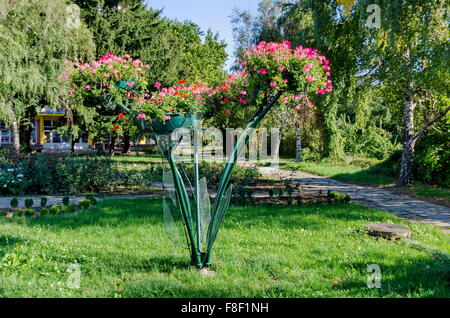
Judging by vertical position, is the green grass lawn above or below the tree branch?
below

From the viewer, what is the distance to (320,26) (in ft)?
35.1

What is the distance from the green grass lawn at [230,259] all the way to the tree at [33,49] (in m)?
8.17

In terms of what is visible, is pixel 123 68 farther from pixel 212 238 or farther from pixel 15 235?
pixel 15 235

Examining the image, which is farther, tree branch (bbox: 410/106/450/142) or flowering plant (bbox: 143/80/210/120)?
tree branch (bbox: 410/106/450/142)

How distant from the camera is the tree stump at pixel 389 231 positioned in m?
5.80

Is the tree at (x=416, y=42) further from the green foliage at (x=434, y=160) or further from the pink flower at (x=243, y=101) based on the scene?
the pink flower at (x=243, y=101)

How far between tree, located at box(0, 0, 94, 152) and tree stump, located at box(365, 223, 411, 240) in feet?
37.0

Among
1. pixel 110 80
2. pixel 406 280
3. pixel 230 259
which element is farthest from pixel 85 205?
pixel 406 280

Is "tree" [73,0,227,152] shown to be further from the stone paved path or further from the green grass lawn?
the green grass lawn

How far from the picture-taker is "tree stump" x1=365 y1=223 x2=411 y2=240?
5805mm

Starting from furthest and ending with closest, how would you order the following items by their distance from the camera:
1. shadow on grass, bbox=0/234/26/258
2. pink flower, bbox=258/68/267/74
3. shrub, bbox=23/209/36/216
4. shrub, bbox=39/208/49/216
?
shrub, bbox=39/208/49/216 < shrub, bbox=23/209/36/216 < shadow on grass, bbox=0/234/26/258 < pink flower, bbox=258/68/267/74

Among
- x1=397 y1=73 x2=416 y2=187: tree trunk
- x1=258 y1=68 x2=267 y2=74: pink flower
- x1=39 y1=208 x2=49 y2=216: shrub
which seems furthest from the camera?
x1=397 y1=73 x2=416 y2=187: tree trunk

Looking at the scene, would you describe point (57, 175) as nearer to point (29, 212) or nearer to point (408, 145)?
point (29, 212)

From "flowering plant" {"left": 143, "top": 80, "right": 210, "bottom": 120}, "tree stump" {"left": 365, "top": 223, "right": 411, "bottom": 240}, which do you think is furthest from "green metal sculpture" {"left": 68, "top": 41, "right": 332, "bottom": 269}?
"tree stump" {"left": 365, "top": 223, "right": 411, "bottom": 240}
